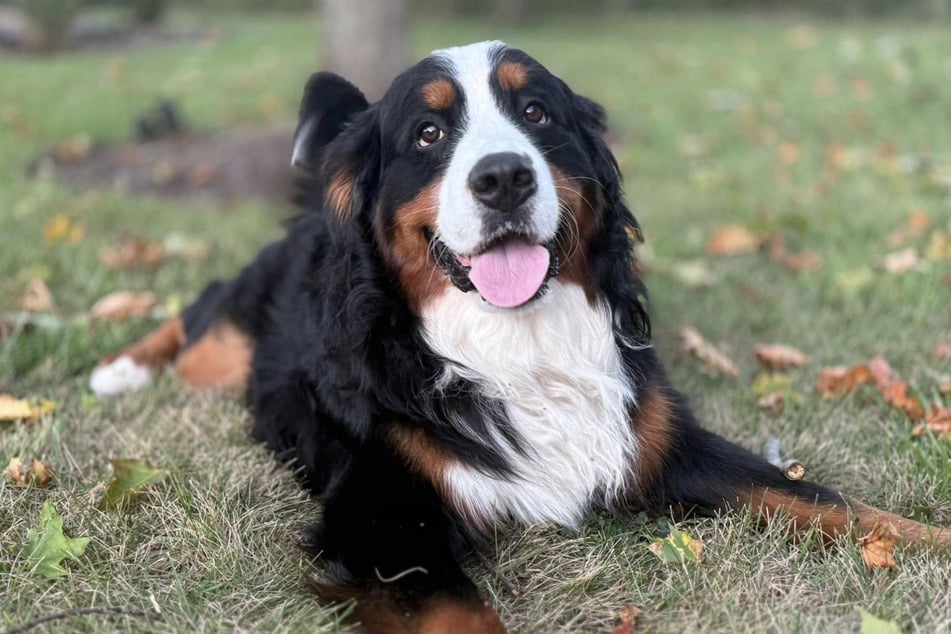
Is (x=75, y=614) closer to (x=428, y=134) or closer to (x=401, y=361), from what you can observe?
(x=401, y=361)

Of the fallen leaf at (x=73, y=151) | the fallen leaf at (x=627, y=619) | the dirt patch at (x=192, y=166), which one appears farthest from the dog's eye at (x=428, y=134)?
the fallen leaf at (x=73, y=151)

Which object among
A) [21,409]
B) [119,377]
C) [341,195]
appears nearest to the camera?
[341,195]

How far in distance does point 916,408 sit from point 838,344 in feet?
3.00

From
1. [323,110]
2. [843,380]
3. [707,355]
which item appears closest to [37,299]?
[323,110]

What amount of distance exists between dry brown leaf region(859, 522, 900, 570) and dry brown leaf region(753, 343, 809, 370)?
61.3 inches

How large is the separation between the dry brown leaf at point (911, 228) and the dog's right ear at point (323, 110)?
3.90 m

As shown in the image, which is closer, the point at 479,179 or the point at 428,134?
the point at 479,179

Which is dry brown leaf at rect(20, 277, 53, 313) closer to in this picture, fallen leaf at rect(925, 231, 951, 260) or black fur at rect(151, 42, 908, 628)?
black fur at rect(151, 42, 908, 628)

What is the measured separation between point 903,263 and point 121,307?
4396 millimetres

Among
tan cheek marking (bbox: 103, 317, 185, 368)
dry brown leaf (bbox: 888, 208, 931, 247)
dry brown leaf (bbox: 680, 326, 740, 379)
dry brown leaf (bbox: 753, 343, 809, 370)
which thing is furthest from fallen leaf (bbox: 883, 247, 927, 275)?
tan cheek marking (bbox: 103, 317, 185, 368)

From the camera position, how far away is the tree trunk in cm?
781

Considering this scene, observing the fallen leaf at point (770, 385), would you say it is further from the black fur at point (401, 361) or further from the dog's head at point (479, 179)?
the dog's head at point (479, 179)

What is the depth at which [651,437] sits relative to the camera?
282 centimetres

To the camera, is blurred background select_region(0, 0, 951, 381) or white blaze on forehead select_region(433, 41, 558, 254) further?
blurred background select_region(0, 0, 951, 381)
